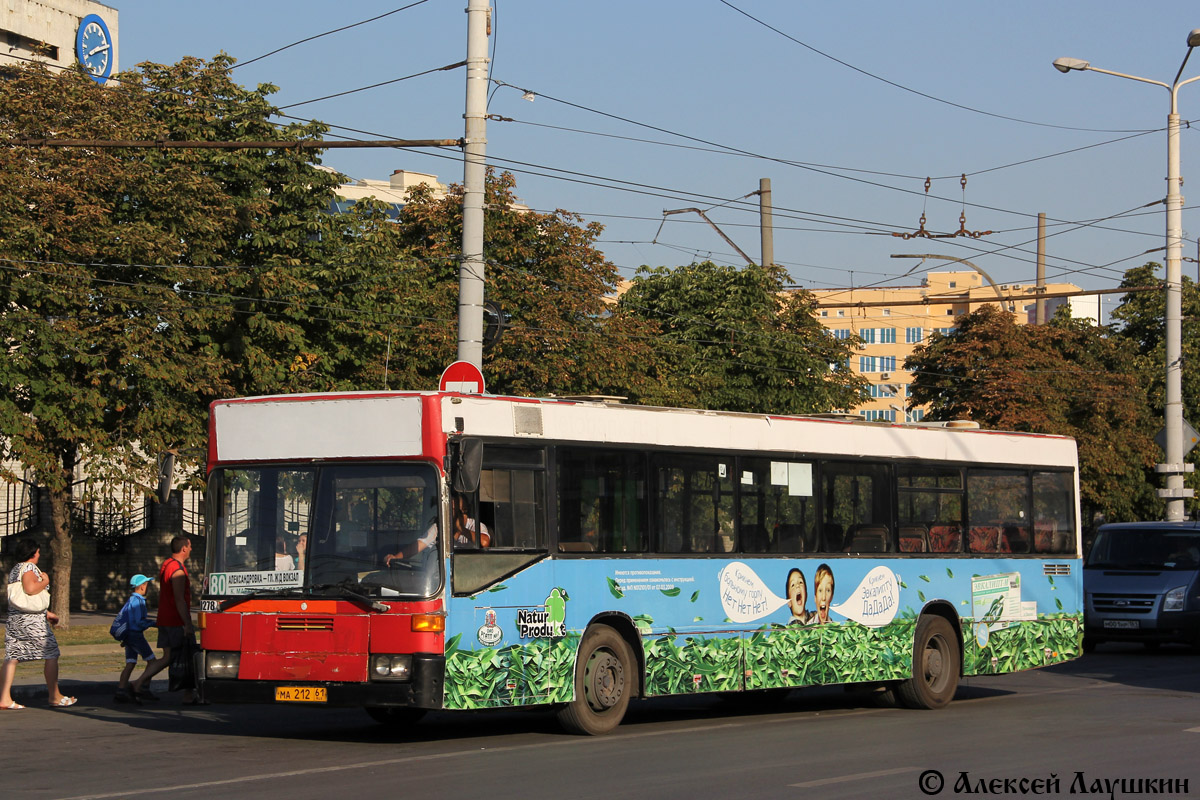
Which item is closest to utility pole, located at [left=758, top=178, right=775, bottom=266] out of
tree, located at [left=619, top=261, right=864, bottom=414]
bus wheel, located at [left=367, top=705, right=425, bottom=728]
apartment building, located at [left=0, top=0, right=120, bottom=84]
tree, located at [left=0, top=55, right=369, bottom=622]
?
tree, located at [left=619, top=261, right=864, bottom=414]

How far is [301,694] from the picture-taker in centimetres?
1207

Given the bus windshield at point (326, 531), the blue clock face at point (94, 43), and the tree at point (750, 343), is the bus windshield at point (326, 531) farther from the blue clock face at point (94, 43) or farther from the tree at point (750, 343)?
the blue clock face at point (94, 43)

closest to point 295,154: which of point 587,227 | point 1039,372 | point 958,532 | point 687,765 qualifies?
point 587,227

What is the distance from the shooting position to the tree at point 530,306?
30844mm

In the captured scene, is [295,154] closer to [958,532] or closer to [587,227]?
[587,227]

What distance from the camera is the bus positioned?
11992 millimetres

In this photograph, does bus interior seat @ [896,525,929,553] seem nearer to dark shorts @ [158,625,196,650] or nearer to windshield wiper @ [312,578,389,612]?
windshield wiper @ [312,578,389,612]

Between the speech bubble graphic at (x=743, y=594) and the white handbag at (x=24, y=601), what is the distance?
6.39 metres

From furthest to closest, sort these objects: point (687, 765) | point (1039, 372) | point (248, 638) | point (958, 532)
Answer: point (1039, 372) < point (958, 532) < point (248, 638) < point (687, 765)

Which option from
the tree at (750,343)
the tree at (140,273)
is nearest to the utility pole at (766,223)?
the tree at (750,343)

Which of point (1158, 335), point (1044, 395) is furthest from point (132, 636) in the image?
point (1158, 335)

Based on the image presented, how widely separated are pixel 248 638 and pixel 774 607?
16.4ft

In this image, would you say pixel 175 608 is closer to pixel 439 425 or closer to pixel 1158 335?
pixel 439 425

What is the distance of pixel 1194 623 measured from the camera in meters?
24.6
